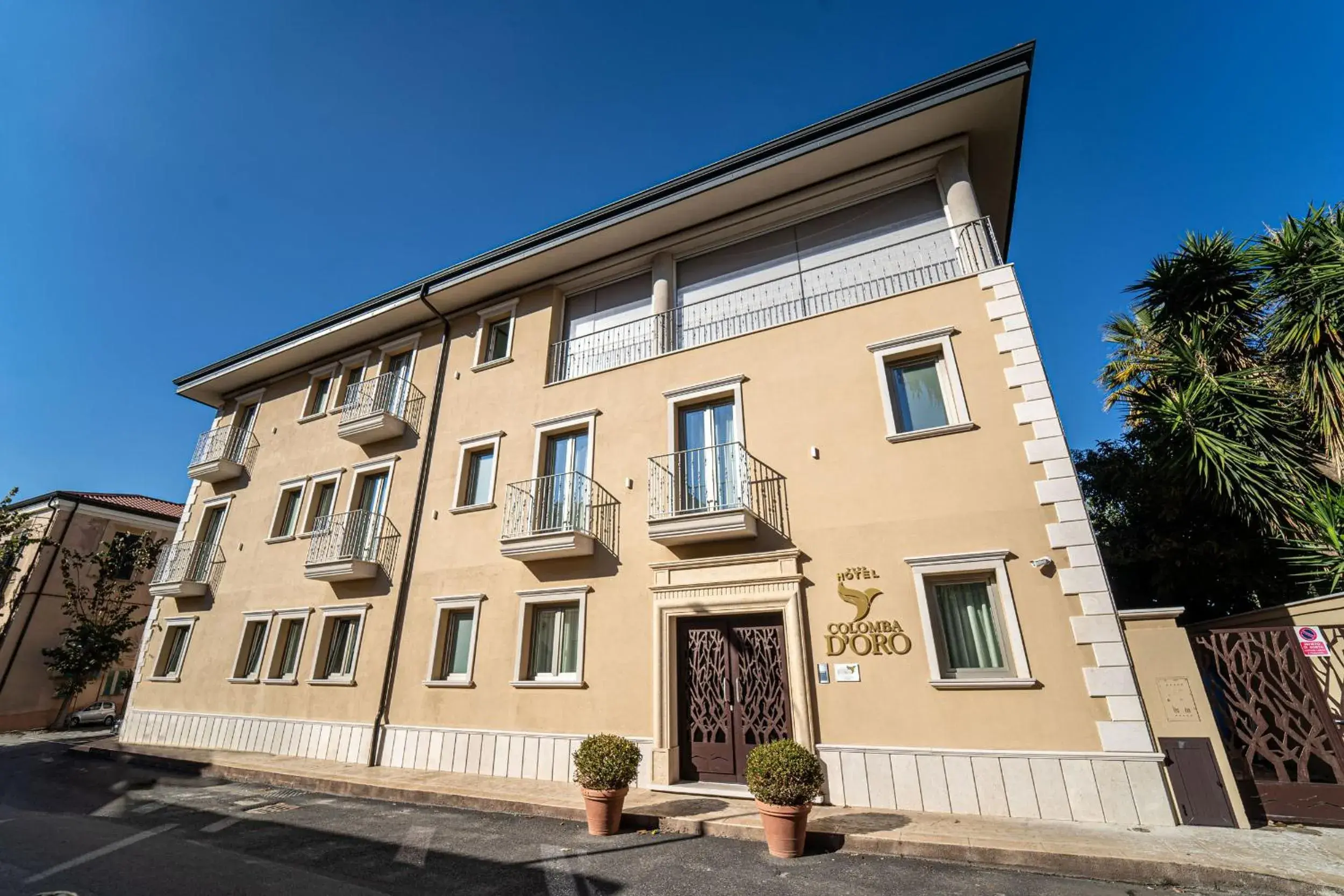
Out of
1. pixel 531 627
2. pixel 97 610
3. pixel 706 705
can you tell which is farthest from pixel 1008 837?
pixel 97 610

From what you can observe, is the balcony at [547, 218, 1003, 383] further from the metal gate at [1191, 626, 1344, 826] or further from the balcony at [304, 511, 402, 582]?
the metal gate at [1191, 626, 1344, 826]

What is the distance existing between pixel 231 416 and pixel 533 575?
14.3m

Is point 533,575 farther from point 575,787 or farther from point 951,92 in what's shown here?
point 951,92

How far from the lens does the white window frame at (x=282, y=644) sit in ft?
41.2

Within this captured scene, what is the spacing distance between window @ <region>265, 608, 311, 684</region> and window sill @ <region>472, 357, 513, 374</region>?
6.92 meters

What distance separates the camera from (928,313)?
29.6 feet

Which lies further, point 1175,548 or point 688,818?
point 1175,548

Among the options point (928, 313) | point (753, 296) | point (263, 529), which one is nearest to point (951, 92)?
point (928, 313)

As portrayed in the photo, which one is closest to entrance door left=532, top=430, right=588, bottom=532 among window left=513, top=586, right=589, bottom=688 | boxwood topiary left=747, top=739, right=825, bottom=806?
window left=513, top=586, right=589, bottom=688

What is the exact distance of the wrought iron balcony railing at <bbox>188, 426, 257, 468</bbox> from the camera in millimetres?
16469

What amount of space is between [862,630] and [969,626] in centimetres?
138

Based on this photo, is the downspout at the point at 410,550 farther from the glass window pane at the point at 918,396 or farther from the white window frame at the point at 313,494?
the glass window pane at the point at 918,396

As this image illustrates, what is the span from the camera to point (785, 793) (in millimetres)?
5707

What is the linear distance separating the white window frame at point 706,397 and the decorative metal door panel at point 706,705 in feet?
10.7
